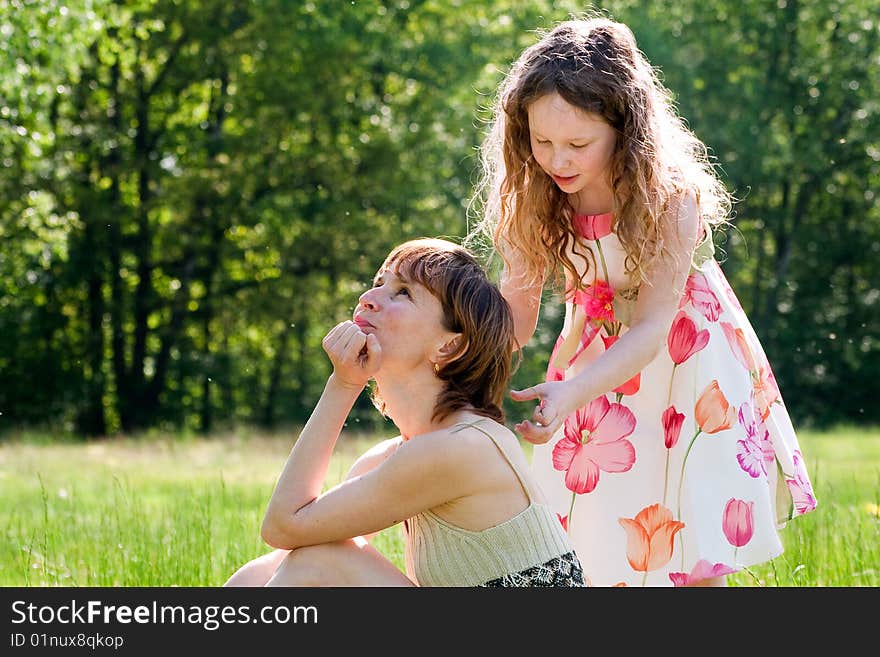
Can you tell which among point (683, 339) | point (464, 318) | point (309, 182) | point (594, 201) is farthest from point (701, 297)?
point (309, 182)

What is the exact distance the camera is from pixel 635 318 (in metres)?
2.87

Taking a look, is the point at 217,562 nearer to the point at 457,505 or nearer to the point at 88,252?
the point at 457,505

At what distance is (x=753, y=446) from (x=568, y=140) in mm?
923

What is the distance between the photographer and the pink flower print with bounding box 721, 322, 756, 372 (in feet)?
10.1

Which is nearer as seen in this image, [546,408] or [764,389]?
[546,408]

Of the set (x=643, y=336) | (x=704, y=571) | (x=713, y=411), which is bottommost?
(x=704, y=571)

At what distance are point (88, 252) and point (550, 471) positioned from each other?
14.7 meters

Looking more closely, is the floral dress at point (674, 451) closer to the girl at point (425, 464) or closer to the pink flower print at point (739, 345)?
the pink flower print at point (739, 345)

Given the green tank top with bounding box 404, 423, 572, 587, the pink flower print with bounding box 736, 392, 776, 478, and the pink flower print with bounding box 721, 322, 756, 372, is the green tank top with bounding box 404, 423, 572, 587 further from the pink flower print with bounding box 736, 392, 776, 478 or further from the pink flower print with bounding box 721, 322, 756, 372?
the pink flower print with bounding box 721, 322, 756, 372

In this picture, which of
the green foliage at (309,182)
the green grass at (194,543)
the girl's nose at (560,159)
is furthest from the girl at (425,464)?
the green foliage at (309,182)

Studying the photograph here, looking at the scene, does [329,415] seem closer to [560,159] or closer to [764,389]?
[560,159]

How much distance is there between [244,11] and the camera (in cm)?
1706

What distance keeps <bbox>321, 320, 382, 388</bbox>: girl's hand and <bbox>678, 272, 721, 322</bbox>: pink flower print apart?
96cm

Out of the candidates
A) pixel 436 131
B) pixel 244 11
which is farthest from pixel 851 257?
pixel 244 11
